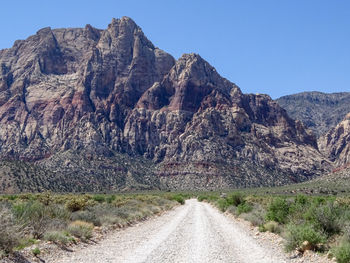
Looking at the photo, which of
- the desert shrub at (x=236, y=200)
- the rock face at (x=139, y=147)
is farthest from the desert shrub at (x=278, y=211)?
the rock face at (x=139, y=147)

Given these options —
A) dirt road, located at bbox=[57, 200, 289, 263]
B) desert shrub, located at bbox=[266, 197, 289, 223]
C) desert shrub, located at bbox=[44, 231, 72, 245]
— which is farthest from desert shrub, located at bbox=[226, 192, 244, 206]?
desert shrub, located at bbox=[44, 231, 72, 245]

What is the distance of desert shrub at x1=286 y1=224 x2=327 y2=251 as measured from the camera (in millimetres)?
15547

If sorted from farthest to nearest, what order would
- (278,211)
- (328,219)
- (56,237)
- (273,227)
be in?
(278,211) < (273,227) < (328,219) < (56,237)

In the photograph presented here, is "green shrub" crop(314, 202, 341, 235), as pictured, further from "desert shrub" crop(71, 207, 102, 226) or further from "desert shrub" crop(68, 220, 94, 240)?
"desert shrub" crop(71, 207, 102, 226)

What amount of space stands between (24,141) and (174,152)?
2605 inches

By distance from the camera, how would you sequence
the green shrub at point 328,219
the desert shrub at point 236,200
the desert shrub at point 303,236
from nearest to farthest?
1. the desert shrub at point 303,236
2. the green shrub at point 328,219
3. the desert shrub at point 236,200

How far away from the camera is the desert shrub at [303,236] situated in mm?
15547

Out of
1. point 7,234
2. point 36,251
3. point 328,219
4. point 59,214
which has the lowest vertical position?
point 36,251

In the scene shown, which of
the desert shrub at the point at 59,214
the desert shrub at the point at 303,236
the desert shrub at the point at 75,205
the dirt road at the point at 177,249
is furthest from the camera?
the desert shrub at the point at 75,205

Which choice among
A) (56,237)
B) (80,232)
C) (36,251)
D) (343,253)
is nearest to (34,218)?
(56,237)

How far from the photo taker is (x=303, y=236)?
1579 centimetres

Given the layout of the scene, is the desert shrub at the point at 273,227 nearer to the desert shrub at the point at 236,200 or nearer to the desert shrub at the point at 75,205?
the desert shrub at the point at 75,205

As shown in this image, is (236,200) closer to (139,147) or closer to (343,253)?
(343,253)

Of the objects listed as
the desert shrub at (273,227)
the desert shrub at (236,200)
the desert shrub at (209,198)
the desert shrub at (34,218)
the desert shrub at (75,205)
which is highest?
the desert shrub at (34,218)
